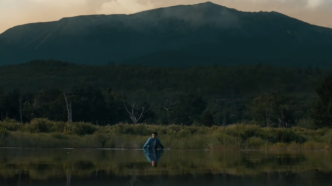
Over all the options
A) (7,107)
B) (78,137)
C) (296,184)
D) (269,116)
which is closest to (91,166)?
(296,184)

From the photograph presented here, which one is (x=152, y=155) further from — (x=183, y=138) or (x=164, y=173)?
(x=183, y=138)

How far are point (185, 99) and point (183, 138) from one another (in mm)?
44562

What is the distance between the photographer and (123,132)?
39.0 meters

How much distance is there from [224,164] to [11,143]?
17.7 meters

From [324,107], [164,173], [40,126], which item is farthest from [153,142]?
[324,107]

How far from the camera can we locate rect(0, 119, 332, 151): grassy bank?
1364 inches

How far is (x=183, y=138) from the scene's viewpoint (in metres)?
36.2

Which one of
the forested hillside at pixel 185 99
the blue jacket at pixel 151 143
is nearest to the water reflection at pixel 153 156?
the blue jacket at pixel 151 143

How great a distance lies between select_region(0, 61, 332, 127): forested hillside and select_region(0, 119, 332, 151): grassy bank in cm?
2073

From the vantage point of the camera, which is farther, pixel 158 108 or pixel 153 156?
pixel 158 108

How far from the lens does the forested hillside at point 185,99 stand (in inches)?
2724

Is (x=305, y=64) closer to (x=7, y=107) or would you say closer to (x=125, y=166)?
(x=7, y=107)

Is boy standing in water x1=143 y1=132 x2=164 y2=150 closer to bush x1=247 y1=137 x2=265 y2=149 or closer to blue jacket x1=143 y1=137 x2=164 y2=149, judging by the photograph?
blue jacket x1=143 y1=137 x2=164 y2=149

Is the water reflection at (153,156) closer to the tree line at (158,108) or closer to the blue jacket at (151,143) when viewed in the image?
the blue jacket at (151,143)
